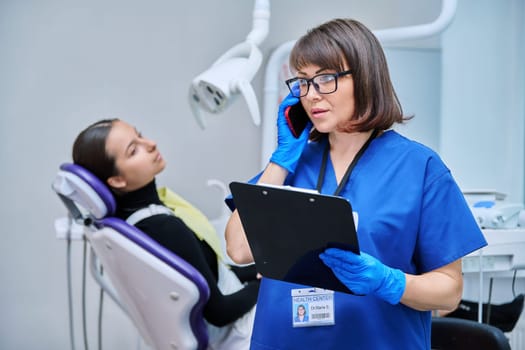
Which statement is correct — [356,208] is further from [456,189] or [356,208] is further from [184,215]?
[184,215]

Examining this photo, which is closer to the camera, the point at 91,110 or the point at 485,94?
the point at 91,110

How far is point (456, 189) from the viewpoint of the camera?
1193mm

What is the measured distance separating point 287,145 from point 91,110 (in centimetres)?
171

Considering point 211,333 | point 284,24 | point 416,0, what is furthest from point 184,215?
point 416,0

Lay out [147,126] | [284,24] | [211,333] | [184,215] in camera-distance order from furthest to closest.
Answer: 1. [284,24]
2. [147,126]
3. [184,215]
4. [211,333]

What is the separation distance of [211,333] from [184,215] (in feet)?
1.24

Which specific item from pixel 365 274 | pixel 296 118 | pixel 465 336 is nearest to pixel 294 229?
pixel 365 274

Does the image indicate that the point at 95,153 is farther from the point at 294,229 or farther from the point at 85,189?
the point at 294,229

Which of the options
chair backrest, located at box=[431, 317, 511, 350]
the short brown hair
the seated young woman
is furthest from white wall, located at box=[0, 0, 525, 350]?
the short brown hair

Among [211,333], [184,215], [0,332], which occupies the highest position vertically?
[184,215]

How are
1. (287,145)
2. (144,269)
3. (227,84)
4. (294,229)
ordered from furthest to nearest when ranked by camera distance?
(227,84) < (144,269) < (287,145) < (294,229)

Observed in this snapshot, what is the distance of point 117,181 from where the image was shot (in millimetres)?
1979

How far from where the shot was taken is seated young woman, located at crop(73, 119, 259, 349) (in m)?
1.88

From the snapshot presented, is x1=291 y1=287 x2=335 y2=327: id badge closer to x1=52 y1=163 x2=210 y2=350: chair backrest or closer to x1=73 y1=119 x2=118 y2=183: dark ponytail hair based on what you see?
x1=52 y1=163 x2=210 y2=350: chair backrest
